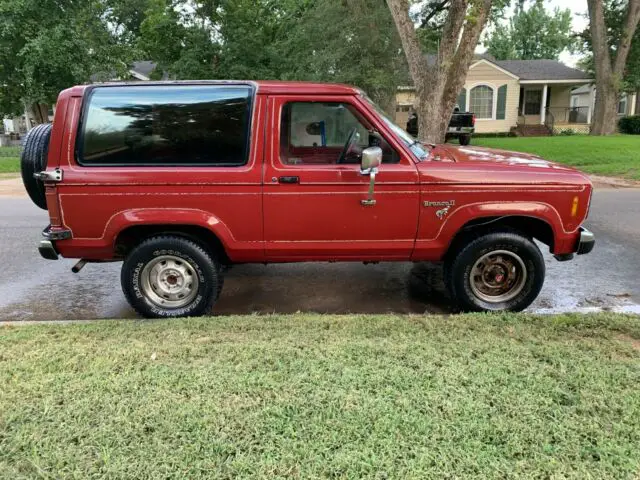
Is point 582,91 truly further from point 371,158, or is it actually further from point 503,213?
point 371,158

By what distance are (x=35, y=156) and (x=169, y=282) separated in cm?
159

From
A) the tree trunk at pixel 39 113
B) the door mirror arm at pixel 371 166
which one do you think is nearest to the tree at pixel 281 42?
the tree trunk at pixel 39 113

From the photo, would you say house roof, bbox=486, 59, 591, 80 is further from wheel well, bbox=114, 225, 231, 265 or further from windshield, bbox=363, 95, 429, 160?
wheel well, bbox=114, 225, 231, 265

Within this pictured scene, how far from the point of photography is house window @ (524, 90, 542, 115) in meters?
35.5

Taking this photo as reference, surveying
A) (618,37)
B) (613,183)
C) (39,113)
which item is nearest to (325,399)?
(613,183)

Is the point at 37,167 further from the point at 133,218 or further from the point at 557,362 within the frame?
the point at 557,362

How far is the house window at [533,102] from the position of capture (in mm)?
35500

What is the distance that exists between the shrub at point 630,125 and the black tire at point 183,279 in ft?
112

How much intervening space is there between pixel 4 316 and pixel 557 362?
4.82m

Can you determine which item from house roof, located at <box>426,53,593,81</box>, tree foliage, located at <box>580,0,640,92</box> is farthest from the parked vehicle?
house roof, located at <box>426,53,593,81</box>

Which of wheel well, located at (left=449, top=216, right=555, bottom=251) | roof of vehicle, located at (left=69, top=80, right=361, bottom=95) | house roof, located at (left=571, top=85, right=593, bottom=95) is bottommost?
wheel well, located at (left=449, top=216, right=555, bottom=251)

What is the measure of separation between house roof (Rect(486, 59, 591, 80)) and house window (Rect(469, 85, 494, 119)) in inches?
82.4

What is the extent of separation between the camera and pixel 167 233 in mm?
4531

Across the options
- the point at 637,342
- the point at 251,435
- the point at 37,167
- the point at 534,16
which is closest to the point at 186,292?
the point at 37,167
